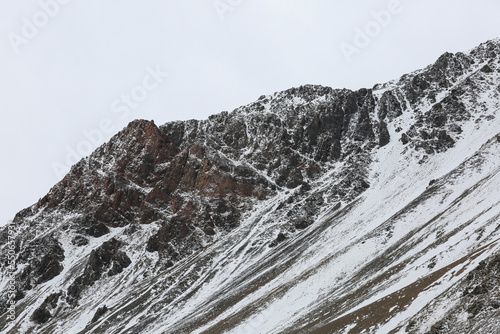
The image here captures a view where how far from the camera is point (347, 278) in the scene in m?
71.9

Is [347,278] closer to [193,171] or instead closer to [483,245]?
[483,245]

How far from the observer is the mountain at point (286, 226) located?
53.1 m

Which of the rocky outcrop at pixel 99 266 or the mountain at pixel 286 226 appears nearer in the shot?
the mountain at pixel 286 226

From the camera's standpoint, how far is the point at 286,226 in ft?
396

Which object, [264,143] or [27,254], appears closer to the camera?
[27,254]

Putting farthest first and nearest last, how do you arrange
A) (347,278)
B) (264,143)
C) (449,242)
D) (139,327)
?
(264,143) < (139,327) < (347,278) < (449,242)

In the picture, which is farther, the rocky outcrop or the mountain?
the rocky outcrop

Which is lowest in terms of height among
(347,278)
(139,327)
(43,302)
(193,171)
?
(347,278)

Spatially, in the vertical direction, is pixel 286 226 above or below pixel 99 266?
below

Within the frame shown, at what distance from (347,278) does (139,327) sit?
4466cm

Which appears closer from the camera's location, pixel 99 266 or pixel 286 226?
pixel 286 226

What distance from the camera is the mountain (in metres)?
53.1

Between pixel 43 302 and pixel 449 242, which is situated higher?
pixel 43 302

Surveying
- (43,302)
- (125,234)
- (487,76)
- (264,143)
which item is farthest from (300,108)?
(43,302)
